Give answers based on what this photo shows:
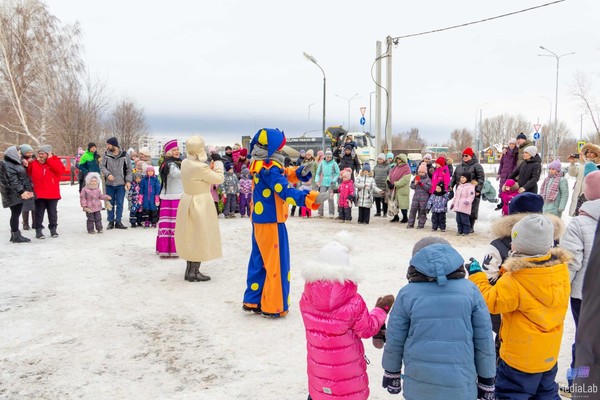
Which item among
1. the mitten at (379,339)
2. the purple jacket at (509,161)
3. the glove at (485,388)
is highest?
the purple jacket at (509,161)

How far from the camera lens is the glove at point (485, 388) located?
242 cm

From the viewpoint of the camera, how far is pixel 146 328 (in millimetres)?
4934

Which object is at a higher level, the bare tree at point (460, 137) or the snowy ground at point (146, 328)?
the bare tree at point (460, 137)

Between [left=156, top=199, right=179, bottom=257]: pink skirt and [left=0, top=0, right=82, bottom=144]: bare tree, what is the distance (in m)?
24.1

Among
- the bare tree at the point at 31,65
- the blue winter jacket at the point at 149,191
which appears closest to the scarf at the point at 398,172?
the blue winter jacket at the point at 149,191

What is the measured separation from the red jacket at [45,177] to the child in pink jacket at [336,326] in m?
8.69

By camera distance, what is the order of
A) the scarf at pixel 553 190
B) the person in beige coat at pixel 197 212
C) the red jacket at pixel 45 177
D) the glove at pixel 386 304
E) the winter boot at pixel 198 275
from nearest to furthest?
the glove at pixel 386 304
the person in beige coat at pixel 197 212
the winter boot at pixel 198 275
the scarf at pixel 553 190
the red jacket at pixel 45 177

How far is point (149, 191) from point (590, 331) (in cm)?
1092

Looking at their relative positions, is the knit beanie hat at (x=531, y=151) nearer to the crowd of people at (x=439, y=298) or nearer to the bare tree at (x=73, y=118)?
the crowd of people at (x=439, y=298)

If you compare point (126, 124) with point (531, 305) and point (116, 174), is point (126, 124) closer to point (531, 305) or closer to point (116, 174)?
point (116, 174)

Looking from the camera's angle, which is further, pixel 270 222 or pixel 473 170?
pixel 473 170

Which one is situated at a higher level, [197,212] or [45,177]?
[45,177]

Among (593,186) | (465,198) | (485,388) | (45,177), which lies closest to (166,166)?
(45,177)

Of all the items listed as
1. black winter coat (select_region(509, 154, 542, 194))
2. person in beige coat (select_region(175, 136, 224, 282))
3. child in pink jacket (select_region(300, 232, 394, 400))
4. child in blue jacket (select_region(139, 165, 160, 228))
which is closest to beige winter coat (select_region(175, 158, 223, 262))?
person in beige coat (select_region(175, 136, 224, 282))
